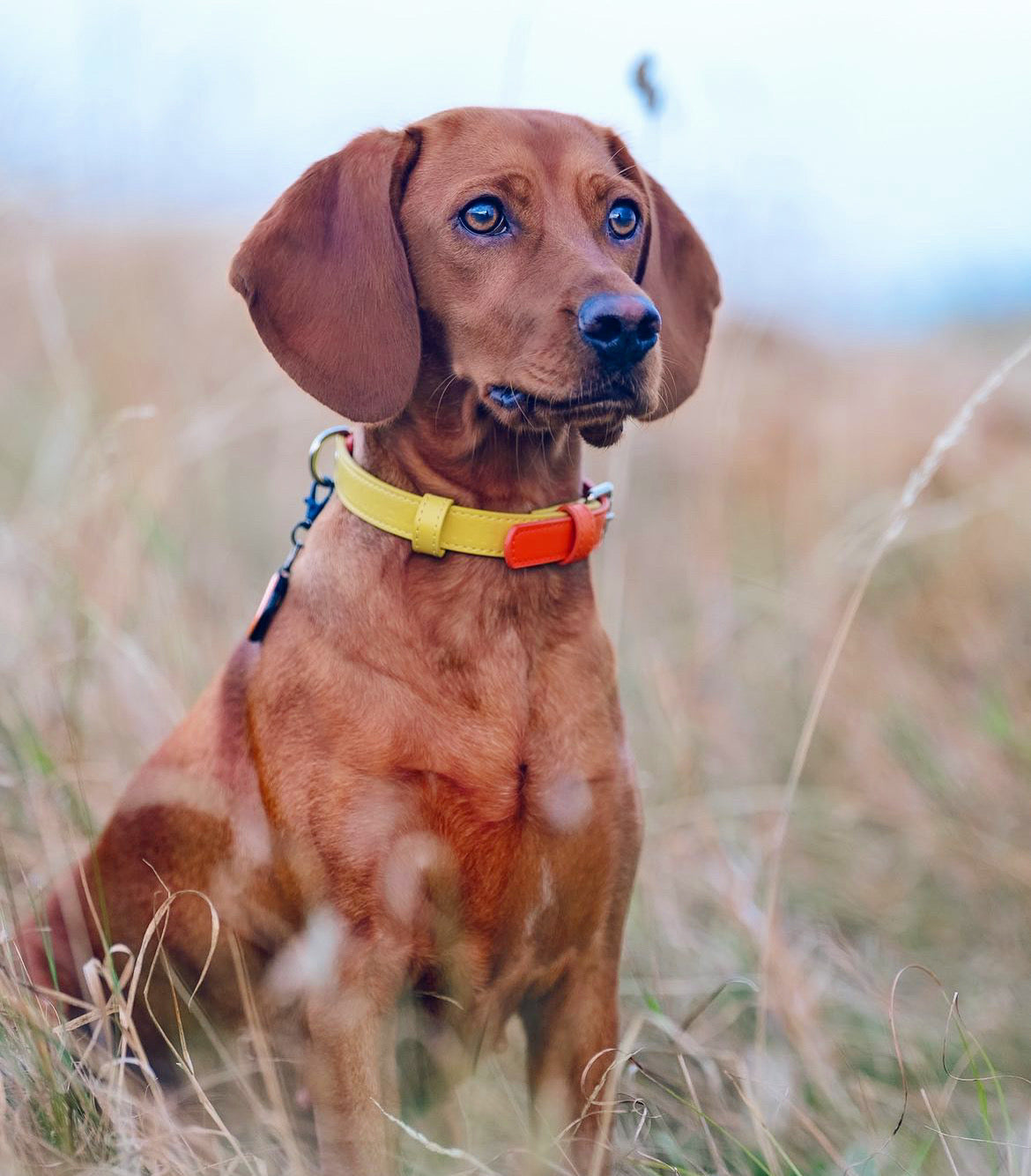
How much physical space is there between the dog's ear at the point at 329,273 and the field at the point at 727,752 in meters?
0.97

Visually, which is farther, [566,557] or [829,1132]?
[829,1132]

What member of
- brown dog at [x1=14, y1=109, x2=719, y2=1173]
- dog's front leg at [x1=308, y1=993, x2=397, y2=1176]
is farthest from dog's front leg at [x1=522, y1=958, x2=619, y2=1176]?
dog's front leg at [x1=308, y1=993, x2=397, y2=1176]

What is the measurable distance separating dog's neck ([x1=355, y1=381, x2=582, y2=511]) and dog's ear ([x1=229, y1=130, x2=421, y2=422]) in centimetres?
11

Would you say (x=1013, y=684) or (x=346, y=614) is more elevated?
(x=346, y=614)

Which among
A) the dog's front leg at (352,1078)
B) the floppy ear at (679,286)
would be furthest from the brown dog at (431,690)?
the floppy ear at (679,286)

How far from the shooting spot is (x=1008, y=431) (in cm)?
564

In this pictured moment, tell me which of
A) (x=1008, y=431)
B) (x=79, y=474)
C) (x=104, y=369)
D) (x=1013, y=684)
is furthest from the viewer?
(x=104, y=369)

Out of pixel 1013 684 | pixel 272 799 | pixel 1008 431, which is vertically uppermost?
pixel 272 799

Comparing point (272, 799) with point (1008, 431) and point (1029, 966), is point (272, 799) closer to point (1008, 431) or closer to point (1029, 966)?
point (1029, 966)

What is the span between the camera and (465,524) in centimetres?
243

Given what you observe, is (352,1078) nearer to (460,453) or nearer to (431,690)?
(431,690)

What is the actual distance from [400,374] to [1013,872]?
2.12 meters

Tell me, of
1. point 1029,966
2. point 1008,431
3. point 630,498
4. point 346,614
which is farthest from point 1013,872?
point 630,498

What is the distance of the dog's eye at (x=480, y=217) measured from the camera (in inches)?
97.3
